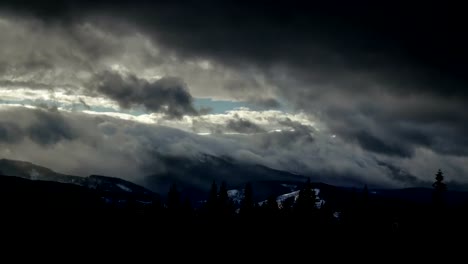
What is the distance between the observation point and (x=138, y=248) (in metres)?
82.3

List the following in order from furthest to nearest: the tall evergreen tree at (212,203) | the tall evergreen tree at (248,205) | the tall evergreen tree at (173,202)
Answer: the tall evergreen tree at (212,203), the tall evergreen tree at (173,202), the tall evergreen tree at (248,205)

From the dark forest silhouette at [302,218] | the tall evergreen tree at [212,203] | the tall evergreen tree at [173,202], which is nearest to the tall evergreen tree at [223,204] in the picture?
the dark forest silhouette at [302,218]

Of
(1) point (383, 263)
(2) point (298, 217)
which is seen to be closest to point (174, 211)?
(2) point (298, 217)

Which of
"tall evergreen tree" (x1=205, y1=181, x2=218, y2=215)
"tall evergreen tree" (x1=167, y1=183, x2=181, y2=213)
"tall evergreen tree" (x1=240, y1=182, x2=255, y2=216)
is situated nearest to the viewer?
"tall evergreen tree" (x1=240, y1=182, x2=255, y2=216)

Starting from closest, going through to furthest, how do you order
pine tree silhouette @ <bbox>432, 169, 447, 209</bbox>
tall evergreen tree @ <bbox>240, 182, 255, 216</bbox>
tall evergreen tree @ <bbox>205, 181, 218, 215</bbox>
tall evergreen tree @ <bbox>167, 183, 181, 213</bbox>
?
pine tree silhouette @ <bbox>432, 169, 447, 209</bbox>, tall evergreen tree @ <bbox>240, 182, 255, 216</bbox>, tall evergreen tree @ <bbox>167, 183, 181, 213</bbox>, tall evergreen tree @ <bbox>205, 181, 218, 215</bbox>

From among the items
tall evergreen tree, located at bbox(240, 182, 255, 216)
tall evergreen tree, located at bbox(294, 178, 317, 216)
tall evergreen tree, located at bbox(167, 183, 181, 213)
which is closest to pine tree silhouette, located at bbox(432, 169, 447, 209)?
tall evergreen tree, located at bbox(294, 178, 317, 216)

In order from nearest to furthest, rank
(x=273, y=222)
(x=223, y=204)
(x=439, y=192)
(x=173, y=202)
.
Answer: (x=439, y=192) → (x=273, y=222) → (x=173, y=202) → (x=223, y=204)

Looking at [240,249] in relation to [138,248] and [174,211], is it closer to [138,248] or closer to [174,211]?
[174,211]

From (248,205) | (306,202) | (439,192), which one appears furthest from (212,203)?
(439,192)

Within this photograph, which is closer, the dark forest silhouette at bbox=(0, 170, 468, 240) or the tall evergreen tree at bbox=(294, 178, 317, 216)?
the dark forest silhouette at bbox=(0, 170, 468, 240)

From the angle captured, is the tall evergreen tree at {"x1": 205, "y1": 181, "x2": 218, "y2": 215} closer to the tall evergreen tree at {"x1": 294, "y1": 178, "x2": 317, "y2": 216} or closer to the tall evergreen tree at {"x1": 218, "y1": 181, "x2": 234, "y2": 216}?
the tall evergreen tree at {"x1": 218, "y1": 181, "x2": 234, "y2": 216}

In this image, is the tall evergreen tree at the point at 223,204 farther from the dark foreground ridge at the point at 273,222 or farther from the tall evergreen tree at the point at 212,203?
the tall evergreen tree at the point at 212,203

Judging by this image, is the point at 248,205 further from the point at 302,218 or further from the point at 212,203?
the point at 302,218

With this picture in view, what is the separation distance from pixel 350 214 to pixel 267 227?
41.9 feet
